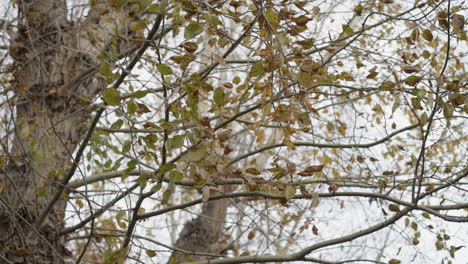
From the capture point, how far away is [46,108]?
167 inches

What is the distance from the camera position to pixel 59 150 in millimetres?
4445

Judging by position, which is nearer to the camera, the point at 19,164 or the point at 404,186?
the point at 404,186

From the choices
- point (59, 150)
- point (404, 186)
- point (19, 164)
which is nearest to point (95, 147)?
point (59, 150)

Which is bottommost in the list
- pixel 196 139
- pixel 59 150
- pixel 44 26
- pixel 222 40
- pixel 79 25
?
pixel 196 139

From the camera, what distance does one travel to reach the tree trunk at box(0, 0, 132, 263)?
3.95m

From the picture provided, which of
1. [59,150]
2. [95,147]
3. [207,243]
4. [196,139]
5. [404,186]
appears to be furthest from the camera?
[207,243]

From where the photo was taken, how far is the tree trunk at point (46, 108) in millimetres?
3949

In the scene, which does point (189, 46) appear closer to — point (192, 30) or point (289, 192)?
point (192, 30)

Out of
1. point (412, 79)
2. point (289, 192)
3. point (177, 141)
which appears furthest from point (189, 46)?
point (412, 79)

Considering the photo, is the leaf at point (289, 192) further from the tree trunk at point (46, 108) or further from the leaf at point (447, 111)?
the tree trunk at point (46, 108)

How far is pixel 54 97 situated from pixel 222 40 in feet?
7.64

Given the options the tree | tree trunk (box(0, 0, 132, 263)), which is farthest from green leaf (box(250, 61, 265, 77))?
tree trunk (box(0, 0, 132, 263))

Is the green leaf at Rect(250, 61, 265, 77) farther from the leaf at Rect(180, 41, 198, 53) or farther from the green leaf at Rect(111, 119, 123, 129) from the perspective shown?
the green leaf at Rect(111, 119, 123, 129)

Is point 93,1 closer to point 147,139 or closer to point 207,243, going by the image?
point 147,139
